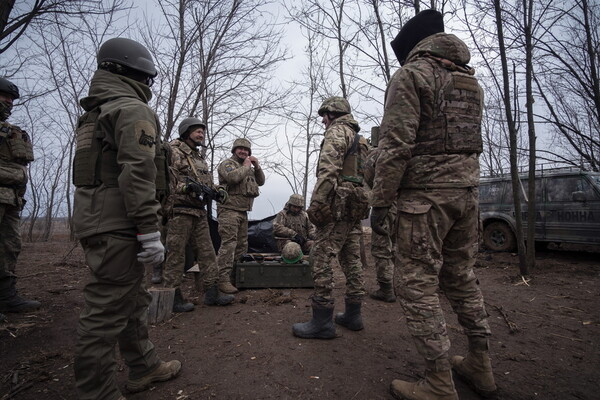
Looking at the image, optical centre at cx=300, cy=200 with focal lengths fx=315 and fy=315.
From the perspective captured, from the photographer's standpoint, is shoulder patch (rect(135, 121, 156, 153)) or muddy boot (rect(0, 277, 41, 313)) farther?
muddy boot (rect(0, 277, 41, 313))

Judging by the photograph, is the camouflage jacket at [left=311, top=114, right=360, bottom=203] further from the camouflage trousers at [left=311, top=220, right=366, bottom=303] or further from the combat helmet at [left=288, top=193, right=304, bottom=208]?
the combat helmet at [left=288, top=193, right=304, bottom=208]

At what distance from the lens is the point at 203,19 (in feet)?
21.2

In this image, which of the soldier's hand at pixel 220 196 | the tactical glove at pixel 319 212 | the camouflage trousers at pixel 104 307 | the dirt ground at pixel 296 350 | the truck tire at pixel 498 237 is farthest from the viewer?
the truck tire at pixel 498 237

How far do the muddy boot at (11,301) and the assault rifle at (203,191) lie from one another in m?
2.28

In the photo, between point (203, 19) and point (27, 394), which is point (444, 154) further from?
point (203, 19)

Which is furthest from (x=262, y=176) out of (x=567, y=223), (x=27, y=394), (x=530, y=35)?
(x=567, y=223)

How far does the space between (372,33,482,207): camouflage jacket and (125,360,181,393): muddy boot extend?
190cm

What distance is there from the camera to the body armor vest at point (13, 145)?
3547 millimetres

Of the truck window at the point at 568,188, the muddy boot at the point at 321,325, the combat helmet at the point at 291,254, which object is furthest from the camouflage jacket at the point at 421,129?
the truck window at the point at 568,188

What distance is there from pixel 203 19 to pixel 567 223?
9.11 metres

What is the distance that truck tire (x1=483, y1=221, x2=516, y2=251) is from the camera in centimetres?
795

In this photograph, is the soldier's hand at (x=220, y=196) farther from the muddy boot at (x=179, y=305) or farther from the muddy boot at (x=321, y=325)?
the muddy boot at (x=321, y=325)

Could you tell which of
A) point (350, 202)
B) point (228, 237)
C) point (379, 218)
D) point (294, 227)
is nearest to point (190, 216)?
point (228, 237)

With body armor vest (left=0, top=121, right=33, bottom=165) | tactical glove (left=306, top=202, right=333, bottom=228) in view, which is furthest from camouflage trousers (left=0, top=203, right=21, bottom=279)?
tactical glove (left=306, top=202, right=333, bottom=228)
